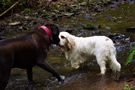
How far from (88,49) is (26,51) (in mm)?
1962

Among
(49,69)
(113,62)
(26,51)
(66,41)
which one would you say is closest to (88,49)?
(66,41)

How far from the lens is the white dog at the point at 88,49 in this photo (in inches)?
229

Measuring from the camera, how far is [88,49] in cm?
634

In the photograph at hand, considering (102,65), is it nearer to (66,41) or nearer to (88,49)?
(88,49)

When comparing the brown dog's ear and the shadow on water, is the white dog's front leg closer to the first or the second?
the shadow on water

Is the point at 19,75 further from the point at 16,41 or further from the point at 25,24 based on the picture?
the point at 25,24

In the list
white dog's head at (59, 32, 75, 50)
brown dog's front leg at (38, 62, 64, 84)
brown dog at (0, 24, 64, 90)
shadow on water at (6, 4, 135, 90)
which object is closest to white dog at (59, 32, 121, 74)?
white dog's head at (59, 32, 75, 50)

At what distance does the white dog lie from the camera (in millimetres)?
5809

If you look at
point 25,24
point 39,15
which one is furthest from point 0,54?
point 39,15

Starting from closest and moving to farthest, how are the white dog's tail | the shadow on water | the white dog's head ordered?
1. the shadow on water
2. the white dog's tail
3. the white dog's head

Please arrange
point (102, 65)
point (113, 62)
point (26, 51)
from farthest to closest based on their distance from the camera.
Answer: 1. point (102, 65)
2. point (113, 62)
3. point (26, 51)

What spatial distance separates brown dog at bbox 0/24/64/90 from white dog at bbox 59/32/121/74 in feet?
2.55

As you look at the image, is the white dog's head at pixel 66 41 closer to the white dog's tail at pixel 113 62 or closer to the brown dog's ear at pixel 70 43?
the brown dog's ear at pixel 70 43

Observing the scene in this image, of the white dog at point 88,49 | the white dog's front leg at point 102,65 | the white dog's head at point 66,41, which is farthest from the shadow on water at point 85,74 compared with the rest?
the white dog's head at point 66,41
